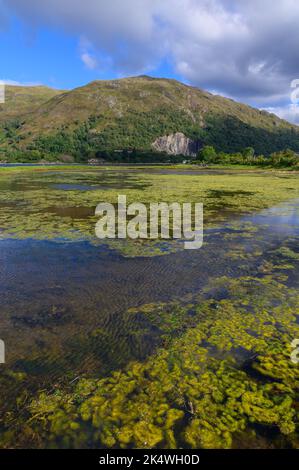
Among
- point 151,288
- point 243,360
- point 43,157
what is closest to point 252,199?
point 151,288

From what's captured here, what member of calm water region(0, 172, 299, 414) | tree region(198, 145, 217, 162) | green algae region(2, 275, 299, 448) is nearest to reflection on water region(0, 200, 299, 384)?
calm water region(0, 172, 299, 414)

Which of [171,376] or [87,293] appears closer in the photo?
[171,376]

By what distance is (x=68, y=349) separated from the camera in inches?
266

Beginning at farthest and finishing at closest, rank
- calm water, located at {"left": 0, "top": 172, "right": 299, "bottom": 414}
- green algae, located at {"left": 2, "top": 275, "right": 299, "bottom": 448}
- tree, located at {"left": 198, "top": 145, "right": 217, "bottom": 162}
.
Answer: tree, located at {"left": 198, "top": 145, "right": 217, "bottom": 162} < calm water, located at {"left": 0, "top": 172, "right": 299, "bottom": 414} < green algae, located at {"left": 2, "top": 275, "right": 299, "bottom": 448}

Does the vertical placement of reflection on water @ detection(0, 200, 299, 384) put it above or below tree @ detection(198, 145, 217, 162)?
below

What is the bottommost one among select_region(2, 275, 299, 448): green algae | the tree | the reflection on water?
select_region(2, 275, 299, 448): green algae

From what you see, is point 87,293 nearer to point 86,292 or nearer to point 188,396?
point 86,292

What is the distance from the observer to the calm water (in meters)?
6.53

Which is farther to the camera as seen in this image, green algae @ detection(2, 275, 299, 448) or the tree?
the tree

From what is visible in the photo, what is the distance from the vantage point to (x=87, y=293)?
944cm

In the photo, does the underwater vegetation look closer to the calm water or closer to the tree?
the calm water

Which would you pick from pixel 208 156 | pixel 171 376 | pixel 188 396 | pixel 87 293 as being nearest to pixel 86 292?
pixel 87 293
